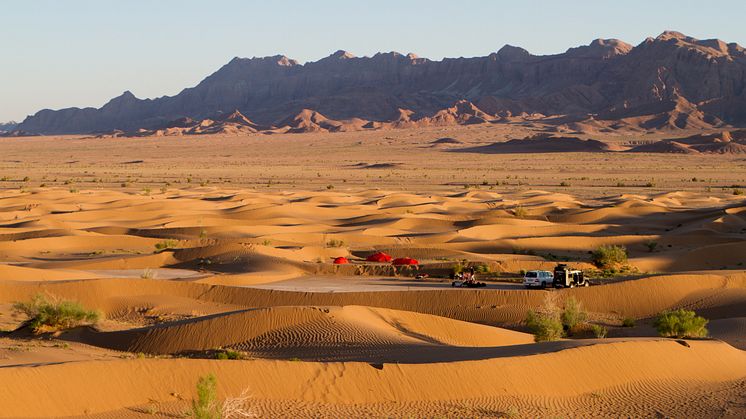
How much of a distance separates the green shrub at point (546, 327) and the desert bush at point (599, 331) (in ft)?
2.50

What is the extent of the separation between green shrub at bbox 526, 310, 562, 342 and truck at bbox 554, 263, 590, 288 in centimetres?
371

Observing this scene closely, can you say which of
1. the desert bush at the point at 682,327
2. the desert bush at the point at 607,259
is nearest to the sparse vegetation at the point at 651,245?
the desert bush at the point at 607,259

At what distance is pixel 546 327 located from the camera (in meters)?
18.3

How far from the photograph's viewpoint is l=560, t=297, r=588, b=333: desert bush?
1970 cm

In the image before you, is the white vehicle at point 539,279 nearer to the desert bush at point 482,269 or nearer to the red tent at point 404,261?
the desert bush at point 482,269

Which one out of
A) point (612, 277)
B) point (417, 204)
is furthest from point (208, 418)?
point (417, 204)

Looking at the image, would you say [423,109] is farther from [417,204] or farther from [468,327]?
[468,327]

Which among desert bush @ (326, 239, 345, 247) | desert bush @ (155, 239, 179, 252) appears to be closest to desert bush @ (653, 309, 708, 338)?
desert bush @ (326, 239, 345, 247)

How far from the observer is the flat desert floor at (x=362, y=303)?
12.6 m

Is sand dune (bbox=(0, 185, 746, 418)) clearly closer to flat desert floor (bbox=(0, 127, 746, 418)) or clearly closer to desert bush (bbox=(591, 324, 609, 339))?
flat desert floor (bbox=(0, 127, 746, 418))

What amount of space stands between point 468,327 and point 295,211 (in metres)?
29.5

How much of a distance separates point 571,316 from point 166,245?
16.7m

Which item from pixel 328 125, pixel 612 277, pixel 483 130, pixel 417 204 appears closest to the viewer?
pixel 612 277

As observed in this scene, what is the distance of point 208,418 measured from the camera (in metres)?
10.1
